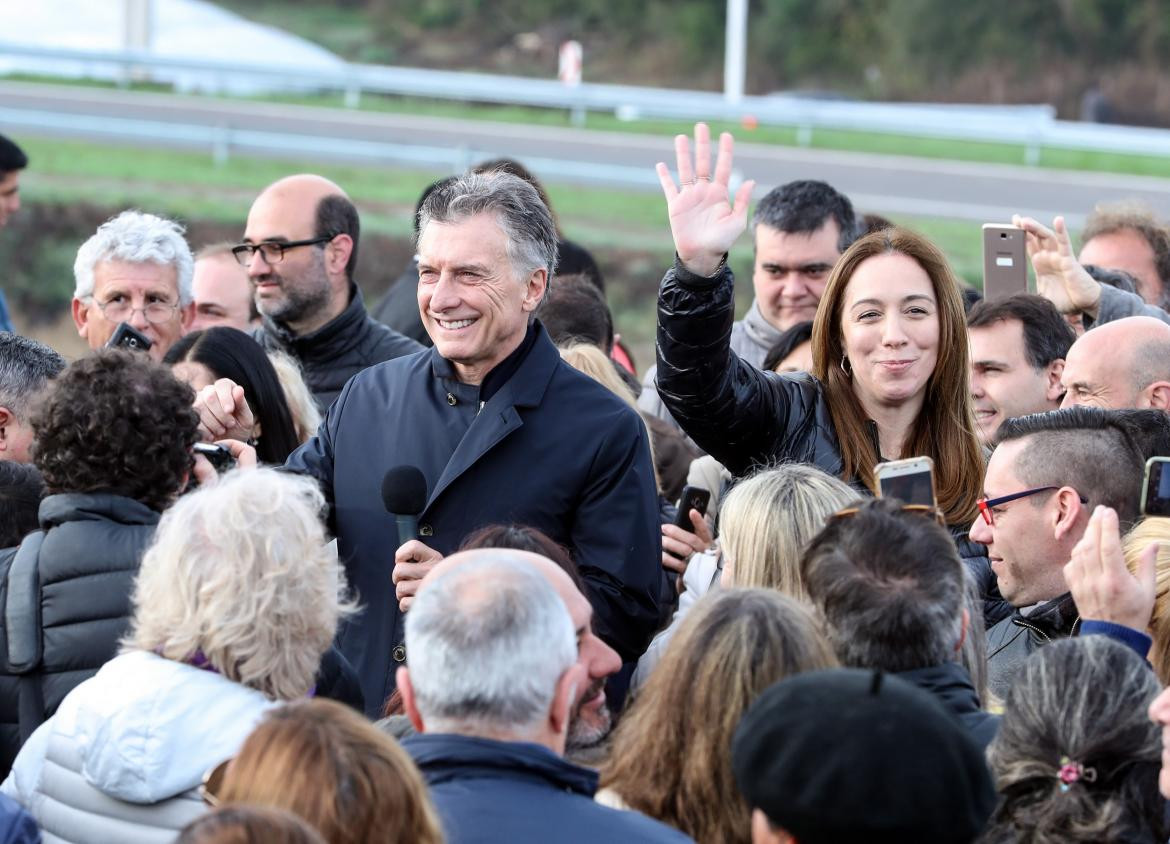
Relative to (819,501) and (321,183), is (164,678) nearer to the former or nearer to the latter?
(819,501)

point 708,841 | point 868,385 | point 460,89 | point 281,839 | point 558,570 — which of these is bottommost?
point 708,841

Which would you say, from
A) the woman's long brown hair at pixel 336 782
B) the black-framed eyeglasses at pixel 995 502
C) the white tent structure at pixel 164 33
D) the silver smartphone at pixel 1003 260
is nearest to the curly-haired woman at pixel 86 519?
the woman's long brown hair at pixel 336 782

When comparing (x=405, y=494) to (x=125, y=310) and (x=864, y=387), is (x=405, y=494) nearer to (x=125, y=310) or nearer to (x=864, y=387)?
(x=864, y=387)

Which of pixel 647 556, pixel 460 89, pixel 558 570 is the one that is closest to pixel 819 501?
pixel 647 556

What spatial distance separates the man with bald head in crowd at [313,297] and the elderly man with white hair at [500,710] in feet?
12.0

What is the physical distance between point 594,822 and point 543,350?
193cm

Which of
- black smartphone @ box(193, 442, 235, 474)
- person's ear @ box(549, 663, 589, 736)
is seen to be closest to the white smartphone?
person's ear @ box(549, 663, 589, 736)

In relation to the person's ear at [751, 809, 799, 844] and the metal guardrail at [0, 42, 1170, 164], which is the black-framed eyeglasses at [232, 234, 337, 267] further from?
the metal guardrail at [0, 42, 1170, 164]

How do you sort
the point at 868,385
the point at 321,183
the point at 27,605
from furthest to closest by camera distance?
the point at 321,183 → the point at 868,385 → the point at 27,605

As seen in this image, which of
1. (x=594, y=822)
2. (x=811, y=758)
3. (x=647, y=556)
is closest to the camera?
(x=811, y=758)

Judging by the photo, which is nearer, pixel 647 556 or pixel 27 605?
pixel 27 605

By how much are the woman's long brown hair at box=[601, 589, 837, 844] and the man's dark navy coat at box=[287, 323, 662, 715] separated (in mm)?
1076

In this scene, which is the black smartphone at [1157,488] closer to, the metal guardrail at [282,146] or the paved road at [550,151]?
the paved road at [550,151]

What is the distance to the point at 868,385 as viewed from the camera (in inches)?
196
